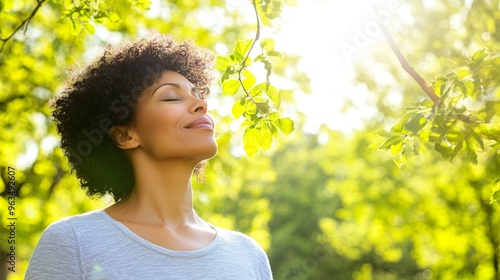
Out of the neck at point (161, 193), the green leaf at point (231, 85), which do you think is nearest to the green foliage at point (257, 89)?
the green leaf at point (231, 85)

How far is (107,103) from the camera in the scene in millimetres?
2988

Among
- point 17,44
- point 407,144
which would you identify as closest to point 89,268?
point 407,144

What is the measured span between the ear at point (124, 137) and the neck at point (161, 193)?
11cm

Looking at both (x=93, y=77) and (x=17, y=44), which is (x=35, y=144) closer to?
(x=17, y=44)

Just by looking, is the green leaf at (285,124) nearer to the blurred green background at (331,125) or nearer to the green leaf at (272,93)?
the green leaf at (272,93)

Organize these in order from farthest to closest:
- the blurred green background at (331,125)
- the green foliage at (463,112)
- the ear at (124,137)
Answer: the blurred green background at (331,125) → the ear at (124,137) → the green foliage at (463,112)

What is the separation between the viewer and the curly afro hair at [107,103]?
2.92 metres

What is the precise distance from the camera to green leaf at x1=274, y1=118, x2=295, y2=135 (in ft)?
8.10

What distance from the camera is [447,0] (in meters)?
11.0

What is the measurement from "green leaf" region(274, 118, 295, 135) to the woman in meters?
0.32

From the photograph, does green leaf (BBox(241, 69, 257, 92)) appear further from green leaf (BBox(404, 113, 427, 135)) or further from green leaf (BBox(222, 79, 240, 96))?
green leaf (BBox(404, 113, 427, 135))

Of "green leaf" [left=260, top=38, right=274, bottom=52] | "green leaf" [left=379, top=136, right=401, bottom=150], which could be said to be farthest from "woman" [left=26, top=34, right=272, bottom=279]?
"green leaf" [left=379, top=136, right=401, bottom=150]

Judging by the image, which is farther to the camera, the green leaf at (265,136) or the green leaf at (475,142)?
the green leaf at (265,136)

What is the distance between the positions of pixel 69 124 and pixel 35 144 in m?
7.48
